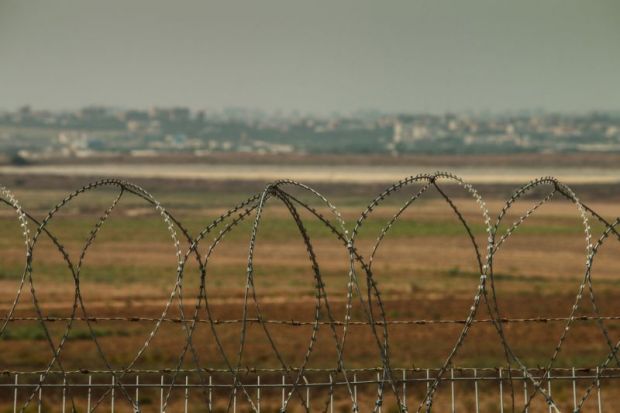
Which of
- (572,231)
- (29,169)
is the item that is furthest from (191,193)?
(572,231)

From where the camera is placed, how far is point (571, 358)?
32.0 meters

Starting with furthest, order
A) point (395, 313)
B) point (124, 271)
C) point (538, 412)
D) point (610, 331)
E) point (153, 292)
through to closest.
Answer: point (124, 271) < point (153, 292) < point (395, 313) < point (610, 331) < point (538, 412)

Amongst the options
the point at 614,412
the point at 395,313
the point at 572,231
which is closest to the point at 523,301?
the point at 395,313

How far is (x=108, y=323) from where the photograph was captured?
38750mm

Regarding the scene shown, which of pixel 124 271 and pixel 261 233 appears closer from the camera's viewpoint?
pixel 124 271

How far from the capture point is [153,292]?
50.3m

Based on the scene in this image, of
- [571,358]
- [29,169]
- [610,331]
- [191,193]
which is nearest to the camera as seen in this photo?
[571,358]

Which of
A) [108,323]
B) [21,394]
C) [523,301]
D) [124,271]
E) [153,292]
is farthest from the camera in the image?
[124,271]

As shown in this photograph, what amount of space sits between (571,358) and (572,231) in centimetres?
5180

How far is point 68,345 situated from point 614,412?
44.4ft

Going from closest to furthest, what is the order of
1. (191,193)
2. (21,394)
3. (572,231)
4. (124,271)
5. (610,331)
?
(21,394) → (610,331) → (124,271) → (572,231) → (191,193)

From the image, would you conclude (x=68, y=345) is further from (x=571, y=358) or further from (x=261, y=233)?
(x=261, y=233)

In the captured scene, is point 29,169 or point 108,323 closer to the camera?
point 108,323

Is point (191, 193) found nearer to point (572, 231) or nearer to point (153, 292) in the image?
point (572, 231)
